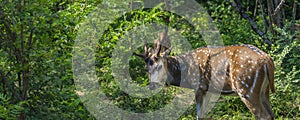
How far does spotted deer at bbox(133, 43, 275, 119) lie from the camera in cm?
810

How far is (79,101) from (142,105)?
1611 millimetres

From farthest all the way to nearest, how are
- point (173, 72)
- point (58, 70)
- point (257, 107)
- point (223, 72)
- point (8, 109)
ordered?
point (173, 72)
point (223, 72)
point (257, 107)
point (58, 70)
point (8, 109)

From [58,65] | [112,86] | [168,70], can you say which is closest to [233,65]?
[168,70]

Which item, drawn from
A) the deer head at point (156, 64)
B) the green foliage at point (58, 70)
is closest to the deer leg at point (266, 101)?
the green foliage at point (58, 70)

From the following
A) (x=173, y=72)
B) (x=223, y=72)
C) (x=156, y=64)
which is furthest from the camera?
(x=173, y=72)

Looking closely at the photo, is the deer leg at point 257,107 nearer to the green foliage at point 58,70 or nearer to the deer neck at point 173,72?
the green foliage at point 58,70

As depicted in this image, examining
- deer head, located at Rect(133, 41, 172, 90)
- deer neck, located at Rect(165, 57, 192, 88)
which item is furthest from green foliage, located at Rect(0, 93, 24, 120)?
deer neck, located at Rect(165, 57, 192, 88)

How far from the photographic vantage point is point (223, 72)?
8.49 meters

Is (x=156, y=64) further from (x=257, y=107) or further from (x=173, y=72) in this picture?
(x=257, y=107)

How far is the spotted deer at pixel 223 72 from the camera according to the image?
810 centimetres

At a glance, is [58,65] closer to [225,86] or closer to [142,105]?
[142,105]

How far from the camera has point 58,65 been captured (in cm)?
785

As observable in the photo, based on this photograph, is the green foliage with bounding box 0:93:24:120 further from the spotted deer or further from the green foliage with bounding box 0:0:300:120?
the spotted deer

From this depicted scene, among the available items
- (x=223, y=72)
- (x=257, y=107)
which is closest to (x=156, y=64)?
(x=223, y=72)
